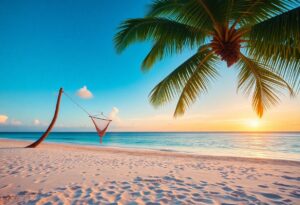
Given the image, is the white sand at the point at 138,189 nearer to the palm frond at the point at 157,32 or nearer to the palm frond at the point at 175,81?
the palm frond at the point at 175,81

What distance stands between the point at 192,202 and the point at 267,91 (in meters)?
2.74

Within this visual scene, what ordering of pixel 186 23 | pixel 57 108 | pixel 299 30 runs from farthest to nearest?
pixel 57 108, pixel 186 23, pixel 299 30

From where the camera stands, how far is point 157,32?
10.4 feet

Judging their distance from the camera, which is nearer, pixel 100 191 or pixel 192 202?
pixel 192 202

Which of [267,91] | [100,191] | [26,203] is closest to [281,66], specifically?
[267,91]

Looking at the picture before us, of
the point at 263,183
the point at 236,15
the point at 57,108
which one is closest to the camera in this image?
the point at 236,15

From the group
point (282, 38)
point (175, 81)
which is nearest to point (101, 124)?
point (175, 81)

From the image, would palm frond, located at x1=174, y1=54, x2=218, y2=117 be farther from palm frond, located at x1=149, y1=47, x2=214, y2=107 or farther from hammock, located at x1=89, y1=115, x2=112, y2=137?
hammock, located at x1=89, y1=115, x2=112, y2=137

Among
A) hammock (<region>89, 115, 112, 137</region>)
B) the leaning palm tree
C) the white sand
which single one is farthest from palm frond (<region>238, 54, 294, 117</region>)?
hammock (<region>89, 115, 112, 137</region>)

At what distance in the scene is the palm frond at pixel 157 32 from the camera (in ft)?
9.96

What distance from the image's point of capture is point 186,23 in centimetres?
292

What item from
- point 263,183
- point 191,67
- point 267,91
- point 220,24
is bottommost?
point 263,183

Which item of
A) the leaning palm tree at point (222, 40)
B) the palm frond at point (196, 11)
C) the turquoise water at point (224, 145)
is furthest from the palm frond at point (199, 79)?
the turquoise water at point (224, 145)

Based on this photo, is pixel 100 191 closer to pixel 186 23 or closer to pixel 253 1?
pixel 186 23
